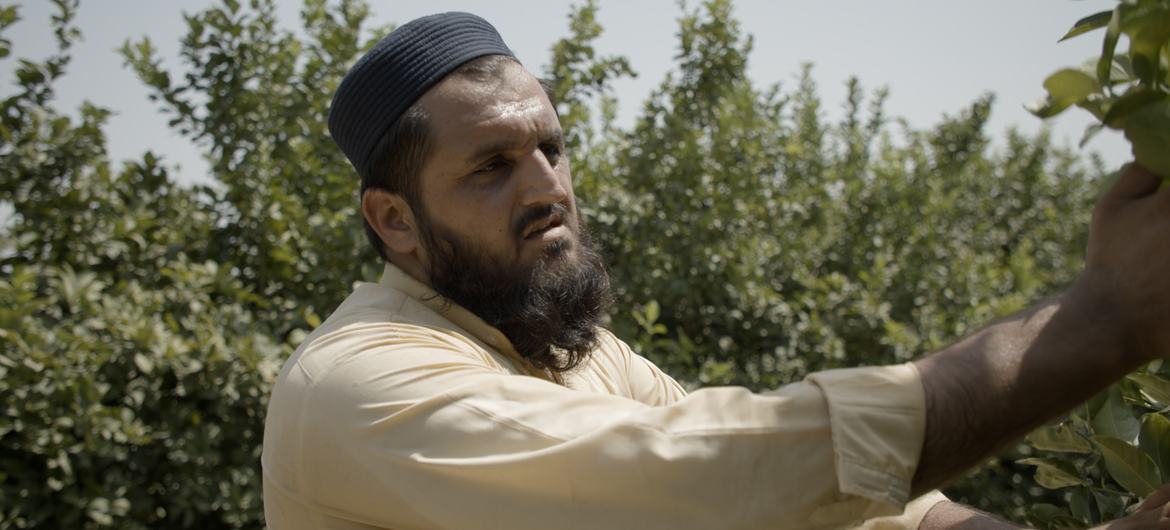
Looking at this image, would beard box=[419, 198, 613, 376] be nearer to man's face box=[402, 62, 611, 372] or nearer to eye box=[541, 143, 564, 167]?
man's face box=[402, 62, 611, 372]

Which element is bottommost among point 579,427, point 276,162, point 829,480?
point 276,162

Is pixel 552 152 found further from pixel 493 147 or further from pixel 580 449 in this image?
pixel 580 449

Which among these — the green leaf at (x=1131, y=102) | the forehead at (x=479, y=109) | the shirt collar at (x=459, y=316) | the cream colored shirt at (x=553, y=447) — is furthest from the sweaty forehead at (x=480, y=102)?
the green leaf at (x=1131, y=102)

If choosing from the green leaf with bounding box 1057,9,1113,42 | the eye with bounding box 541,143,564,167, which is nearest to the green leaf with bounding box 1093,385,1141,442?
the green leaf with bounding box 1057,9,1113,42

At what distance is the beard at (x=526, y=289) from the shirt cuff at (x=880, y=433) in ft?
3.32

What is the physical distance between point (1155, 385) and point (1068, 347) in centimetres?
56

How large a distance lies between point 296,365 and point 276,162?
131 inches

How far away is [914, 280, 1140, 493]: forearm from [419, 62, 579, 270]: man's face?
1121mm

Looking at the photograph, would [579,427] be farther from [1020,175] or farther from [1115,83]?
[1020,175]

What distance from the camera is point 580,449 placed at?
138 cm

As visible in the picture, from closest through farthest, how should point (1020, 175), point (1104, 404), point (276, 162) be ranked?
point (1104, 404), point (276, 162), point (1020, 175)

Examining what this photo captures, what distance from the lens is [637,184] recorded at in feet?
17.8

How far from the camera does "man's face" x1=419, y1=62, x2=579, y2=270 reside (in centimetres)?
221

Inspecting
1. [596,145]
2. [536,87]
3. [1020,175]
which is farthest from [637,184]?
[1020,175]
